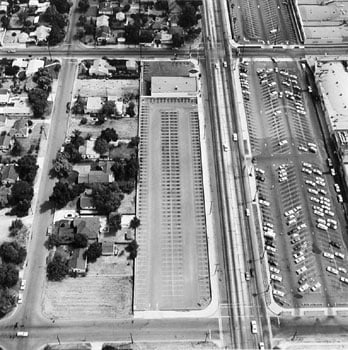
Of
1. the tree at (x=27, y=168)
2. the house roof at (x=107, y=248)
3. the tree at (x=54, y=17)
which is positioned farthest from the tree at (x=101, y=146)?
the tree at (x=54, y=17)

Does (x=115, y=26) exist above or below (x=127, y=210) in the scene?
above

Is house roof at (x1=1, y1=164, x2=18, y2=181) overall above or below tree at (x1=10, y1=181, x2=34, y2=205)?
above

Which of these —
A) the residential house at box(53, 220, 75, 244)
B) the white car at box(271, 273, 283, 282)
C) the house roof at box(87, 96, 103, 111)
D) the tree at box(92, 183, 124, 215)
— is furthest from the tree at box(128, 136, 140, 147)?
the white car at box(271, 273, 283, 282)

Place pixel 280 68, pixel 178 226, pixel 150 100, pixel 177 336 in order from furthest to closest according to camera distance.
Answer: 1. pixel 280 68
2. pixel 150 100
3. pixel 178 226
4. pixel 177 336

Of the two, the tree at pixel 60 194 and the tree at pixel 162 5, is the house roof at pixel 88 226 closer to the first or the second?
the tree at pixel 60 194

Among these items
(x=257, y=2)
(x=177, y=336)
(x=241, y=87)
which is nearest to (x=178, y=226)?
(x=177, y=336)

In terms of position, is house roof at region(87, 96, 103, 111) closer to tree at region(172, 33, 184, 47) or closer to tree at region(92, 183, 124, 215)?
tree at region(92, 183, 124, 215)

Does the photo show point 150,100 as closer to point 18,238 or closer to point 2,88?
point 2,88

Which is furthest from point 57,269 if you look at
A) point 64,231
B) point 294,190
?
point 294,190
